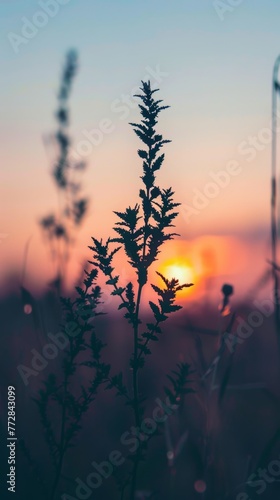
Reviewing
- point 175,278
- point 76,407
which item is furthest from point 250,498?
point 175,278

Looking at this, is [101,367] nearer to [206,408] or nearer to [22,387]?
[206,408]

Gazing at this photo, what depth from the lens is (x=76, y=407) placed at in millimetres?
2898

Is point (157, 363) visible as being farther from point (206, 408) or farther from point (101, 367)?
point (101, 367)

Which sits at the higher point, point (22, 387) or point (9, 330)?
point (9, 330)

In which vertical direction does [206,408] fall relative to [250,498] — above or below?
above

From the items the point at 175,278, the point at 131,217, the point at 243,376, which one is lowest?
the point at 243,376

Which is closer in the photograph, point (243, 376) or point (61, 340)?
point (61, 340)

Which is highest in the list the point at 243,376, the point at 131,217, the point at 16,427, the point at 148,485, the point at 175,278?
the point at 131,217

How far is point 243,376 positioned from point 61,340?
181cm

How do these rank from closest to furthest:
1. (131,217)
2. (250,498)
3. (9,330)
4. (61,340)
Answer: (131,217)
(250,498)
(61,340)
(9,330)

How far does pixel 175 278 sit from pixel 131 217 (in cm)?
31

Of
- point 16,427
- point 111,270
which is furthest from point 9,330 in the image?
point 111,270

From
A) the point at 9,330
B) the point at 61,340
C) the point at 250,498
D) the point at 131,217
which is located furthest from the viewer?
the point at 9,330

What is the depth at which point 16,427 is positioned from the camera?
379 cm
